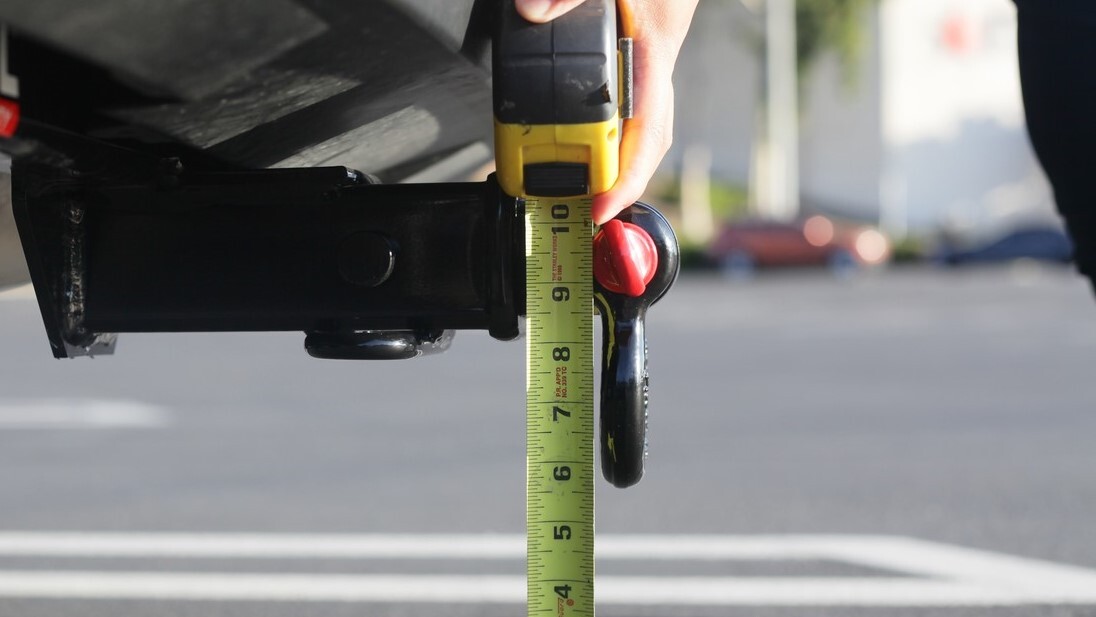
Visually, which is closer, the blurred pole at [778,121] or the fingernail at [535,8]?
the fingernail at [535,8]

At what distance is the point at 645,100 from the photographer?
1.50 meters

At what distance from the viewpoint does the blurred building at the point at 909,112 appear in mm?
37719

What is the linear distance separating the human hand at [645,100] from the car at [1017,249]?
28.2 metres

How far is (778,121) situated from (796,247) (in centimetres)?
833

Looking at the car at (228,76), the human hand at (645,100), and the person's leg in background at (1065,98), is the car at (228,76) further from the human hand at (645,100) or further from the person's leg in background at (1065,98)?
the person's leg in background at (1065,98)

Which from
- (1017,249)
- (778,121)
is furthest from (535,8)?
(778,121)

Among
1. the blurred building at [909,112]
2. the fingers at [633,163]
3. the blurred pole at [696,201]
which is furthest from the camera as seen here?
the blurred pole at [696,201]

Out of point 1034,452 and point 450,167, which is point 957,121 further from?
point 450,167

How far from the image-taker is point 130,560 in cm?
338

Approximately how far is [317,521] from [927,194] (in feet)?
124

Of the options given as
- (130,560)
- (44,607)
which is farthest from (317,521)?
(44,607)

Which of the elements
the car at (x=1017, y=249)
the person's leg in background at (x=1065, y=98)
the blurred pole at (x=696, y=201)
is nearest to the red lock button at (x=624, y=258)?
the person's leg in background at (x=1065, y=98)

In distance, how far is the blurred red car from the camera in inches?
1054

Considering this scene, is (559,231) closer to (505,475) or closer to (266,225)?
(266,225)
